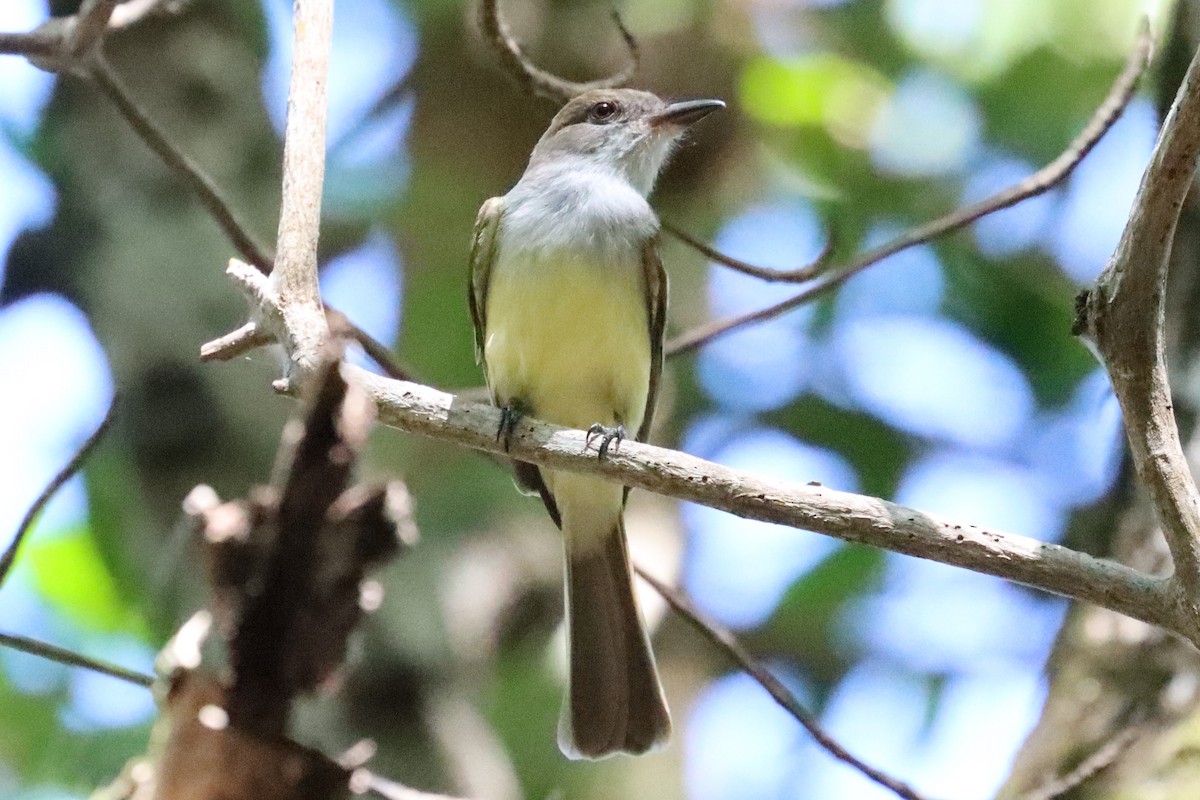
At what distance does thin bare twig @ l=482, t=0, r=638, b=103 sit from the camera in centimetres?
360

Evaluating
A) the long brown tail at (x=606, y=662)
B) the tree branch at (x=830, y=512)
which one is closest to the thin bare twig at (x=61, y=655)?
the tree branch at (x=830, y=512)

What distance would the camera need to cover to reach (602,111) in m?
5.06

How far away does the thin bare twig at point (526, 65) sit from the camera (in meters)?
3.60

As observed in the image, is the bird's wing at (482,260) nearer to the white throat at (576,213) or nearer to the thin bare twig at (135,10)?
the white throat at (576,213)

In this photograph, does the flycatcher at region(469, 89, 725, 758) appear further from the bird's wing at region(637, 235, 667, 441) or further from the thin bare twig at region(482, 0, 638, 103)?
the thin bare twig at region(482, 0, 638, 103)

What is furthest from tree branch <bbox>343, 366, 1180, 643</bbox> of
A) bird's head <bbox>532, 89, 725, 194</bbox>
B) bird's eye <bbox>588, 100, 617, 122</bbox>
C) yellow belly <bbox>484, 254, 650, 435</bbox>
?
bird's eye <bbox>588, 100, 617, 122</bbox>

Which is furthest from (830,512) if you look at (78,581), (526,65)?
(78,581)

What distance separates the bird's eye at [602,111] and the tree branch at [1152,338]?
2.91 metres

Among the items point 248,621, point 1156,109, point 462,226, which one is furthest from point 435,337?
point 248,621

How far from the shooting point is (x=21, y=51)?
3.17 metres

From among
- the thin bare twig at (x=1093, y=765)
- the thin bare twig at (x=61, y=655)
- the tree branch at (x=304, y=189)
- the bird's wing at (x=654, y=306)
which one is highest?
the bird's wing at (x=654, y=306)

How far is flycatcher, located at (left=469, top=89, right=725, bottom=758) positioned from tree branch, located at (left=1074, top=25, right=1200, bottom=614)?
184 centimetres

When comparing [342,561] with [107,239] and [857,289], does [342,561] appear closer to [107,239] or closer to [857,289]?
[107,239]

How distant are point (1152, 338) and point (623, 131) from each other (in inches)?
115
